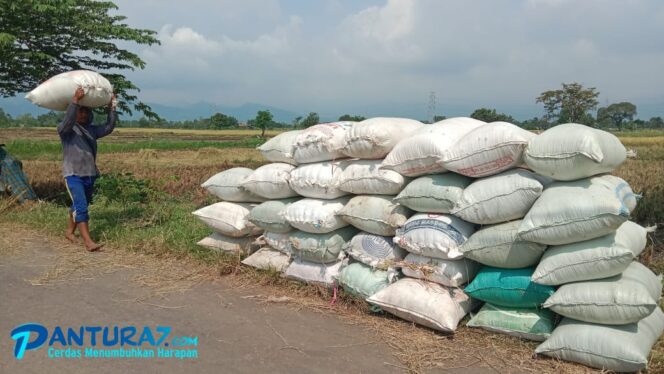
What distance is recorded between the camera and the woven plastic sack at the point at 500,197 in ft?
10.2

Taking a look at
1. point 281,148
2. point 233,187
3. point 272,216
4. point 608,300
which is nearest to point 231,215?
point 233,187

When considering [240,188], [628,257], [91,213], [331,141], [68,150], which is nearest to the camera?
[628,257]

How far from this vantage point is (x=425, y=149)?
3.46 meters

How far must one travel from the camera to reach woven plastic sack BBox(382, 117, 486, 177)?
3449mm

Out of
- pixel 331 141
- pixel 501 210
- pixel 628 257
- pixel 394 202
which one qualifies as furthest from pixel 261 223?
pixel 628 257

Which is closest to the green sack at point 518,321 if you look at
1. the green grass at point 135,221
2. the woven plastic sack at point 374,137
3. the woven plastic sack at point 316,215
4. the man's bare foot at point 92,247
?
the woven plastic sack at point 316,215

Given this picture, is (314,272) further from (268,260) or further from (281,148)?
(281,148)

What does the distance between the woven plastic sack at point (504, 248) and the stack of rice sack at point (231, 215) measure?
7.90 feet

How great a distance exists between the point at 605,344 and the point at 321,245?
219cm

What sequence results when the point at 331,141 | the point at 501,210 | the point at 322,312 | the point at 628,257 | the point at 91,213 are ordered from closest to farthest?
the point at 628,257 → the point at 501,210 → the point at 322,312 → the point at 331,141 → the point at 91,213

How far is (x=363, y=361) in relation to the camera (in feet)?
9.59

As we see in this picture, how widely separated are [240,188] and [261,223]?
526mm

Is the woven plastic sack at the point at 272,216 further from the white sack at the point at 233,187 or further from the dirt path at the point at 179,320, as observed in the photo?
the dirt path at the point at 179,320

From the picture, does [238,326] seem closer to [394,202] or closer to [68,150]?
[394,202]
